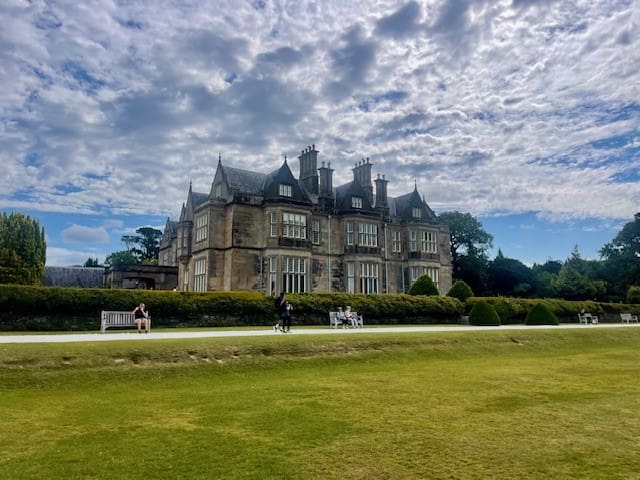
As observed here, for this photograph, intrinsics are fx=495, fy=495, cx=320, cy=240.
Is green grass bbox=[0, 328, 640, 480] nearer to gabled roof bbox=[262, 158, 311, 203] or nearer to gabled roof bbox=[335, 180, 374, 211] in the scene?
gabled roof bbox=[262, 158, 311, 203]

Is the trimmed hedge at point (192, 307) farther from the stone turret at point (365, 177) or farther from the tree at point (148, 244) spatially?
the tree at point (148, 244)

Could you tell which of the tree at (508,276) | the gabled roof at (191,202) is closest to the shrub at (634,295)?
the tree at (508,276)

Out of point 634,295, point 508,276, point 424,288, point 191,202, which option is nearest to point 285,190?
point 191,202

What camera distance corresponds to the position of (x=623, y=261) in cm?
6594

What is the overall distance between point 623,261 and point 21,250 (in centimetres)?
7212

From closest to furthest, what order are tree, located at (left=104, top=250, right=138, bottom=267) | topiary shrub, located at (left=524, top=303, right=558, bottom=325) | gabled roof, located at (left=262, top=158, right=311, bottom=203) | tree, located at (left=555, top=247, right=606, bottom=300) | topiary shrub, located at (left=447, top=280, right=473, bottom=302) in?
topiary shrub, located at (left=524, top=303, right=558, bottom=325)
topiary shrub, located at (left=447, top=280, right=473, bottom=302)
gabled roof, located at (left=262, top=158, right=311, bottom=203)
tree, located at (left=555, top=247, right=606, bottom=300)
tree, located at (left=104, top=250, right=138, bottom=267)

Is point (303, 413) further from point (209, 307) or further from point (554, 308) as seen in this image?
point (554, 308)

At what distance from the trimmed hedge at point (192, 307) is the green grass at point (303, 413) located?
1022cm

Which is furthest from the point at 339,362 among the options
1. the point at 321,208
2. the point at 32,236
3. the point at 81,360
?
the point at 32,236

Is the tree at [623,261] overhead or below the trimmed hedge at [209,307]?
overhead

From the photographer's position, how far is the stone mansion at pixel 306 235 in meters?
37.9

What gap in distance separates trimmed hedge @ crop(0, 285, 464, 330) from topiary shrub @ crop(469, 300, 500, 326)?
2.49 m

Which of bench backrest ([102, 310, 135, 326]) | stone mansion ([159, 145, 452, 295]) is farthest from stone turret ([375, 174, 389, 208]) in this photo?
bench backrest ([102, 310, 135, 326])

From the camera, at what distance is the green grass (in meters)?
6.39
